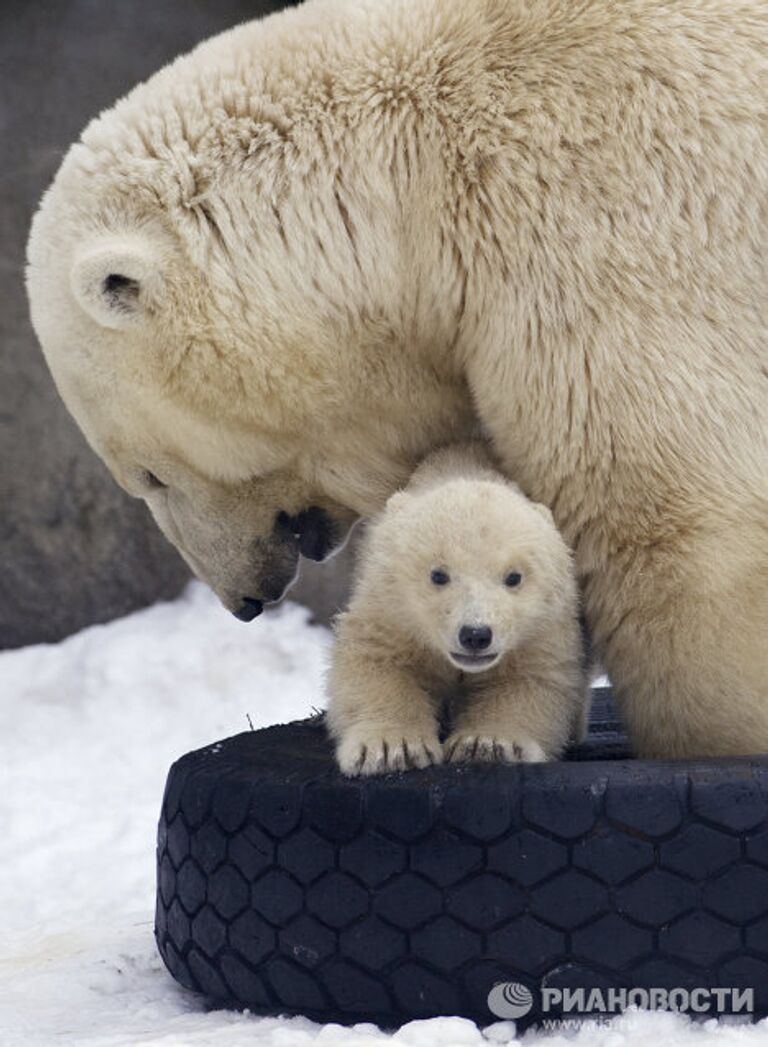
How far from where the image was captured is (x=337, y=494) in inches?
121

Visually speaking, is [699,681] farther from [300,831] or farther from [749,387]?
[300,831]

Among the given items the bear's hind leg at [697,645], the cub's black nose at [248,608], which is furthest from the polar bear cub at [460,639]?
the cub's black nose at [248,608]

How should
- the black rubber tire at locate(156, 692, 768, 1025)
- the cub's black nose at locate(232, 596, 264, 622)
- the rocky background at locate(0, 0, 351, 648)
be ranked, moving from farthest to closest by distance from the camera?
the rocky background at locate(0, 0, 351, 648) < the cub's black nose at locate(232, 596, 264, 622) < the black rubber tire at locate(156, 692, 768, 1025)

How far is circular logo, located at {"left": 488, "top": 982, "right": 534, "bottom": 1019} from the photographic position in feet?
7.45

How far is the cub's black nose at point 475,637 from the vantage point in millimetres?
2424

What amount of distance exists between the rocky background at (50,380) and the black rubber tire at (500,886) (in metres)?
3.84

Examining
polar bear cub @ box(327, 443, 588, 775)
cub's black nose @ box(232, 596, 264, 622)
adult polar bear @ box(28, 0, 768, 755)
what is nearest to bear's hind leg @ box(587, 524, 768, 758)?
adult polar bear @ box(28, 0, 768, 755)

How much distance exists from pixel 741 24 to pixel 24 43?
399 centimetres

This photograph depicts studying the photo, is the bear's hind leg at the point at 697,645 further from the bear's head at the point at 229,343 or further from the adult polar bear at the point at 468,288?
the bear's head at the point at 229,343

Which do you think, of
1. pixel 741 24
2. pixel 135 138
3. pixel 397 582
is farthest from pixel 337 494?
pixel 741 24

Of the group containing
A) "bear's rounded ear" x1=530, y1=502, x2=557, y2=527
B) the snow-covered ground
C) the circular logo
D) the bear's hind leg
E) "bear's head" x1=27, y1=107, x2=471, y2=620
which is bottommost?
the snow-covered ground

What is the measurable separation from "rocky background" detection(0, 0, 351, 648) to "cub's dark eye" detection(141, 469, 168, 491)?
308 cm

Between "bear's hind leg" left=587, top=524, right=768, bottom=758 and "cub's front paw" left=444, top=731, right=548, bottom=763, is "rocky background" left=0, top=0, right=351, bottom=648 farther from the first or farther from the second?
"cub's front paw" left=444, top=731, right=548, bottom=763

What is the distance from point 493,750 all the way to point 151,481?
1.01 m
